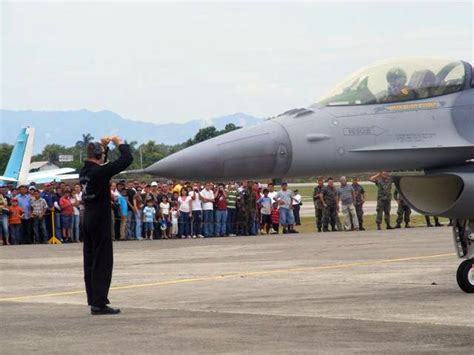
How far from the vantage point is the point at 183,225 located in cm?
2944

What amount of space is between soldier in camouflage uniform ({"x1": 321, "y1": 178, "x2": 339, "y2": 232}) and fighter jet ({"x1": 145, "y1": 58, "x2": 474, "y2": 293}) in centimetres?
1721

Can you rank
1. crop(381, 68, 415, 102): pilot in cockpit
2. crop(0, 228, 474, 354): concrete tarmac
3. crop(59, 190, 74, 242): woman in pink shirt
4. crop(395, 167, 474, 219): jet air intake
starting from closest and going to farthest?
1. crop(0, 228, 474, 354): concrete tarmac
2. crop(395, 167, 474, 219): jet air intake
3. crop(381, 68, 415, 102): pilot in cockpit
4. crop(59, 190, 74, 242): woman in pink shirt

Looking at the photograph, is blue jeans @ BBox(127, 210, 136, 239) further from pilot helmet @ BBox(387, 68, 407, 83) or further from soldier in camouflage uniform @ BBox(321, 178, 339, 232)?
pilot helmet @ BBox(387, 68, 407, 83)

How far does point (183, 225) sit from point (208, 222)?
2.56ft

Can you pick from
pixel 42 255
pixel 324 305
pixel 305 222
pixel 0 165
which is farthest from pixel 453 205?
pixel 0 165

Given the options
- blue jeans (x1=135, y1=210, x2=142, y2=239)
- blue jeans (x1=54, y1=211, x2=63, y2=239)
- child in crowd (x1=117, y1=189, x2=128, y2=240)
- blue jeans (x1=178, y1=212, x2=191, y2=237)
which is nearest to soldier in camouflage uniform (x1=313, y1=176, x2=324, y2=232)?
blue jeans (x1=178, y1=212, x2=191, y2=237)

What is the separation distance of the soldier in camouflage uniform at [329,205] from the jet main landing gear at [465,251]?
17.1 metres

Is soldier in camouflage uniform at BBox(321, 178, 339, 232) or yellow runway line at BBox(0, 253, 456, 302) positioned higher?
soldier in camouflage uniform at BBox(321, 178, 339, 232)

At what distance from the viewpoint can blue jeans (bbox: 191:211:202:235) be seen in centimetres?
2950

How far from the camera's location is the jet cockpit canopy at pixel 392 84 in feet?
40.9

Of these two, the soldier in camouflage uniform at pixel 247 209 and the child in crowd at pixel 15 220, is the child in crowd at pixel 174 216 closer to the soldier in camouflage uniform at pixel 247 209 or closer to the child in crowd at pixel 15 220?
the soldier in camouflage uniform at pixel 247 209

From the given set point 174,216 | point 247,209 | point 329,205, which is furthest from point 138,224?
point 329,205

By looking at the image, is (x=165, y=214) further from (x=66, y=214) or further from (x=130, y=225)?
(x=66, y=214)

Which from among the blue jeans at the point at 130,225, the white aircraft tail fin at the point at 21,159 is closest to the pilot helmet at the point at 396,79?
the blue jeans at the point at 130,225
